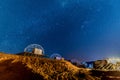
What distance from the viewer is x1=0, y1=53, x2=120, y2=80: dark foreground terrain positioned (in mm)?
16766

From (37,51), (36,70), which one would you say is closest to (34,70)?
(36,70)

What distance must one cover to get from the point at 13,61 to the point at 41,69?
115 inches

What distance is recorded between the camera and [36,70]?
57.5 feet

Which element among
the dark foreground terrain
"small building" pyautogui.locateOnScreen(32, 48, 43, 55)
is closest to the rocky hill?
the dark foreground terrain

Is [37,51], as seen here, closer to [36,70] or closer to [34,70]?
[36,70]

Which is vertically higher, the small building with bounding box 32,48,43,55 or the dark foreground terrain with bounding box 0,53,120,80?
the small building with bounding box 32,48,43,55

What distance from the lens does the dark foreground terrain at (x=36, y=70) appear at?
16.8 metres

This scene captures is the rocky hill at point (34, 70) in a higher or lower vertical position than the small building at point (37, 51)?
lower

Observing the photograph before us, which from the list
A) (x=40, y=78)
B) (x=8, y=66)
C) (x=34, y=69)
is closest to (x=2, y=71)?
(x=8, y=66)

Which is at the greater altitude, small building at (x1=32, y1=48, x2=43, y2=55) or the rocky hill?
small building at (x1=32, y1=48, x2=43, y2=55)

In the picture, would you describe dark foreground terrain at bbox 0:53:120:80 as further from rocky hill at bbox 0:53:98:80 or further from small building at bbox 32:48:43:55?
small building at bbox 32:48:43:55

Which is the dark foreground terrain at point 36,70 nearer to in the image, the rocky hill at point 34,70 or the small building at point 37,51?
the rocky hill at point 34,70

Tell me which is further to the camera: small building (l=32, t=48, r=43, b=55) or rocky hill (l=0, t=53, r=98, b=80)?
small building (l=32, t=48, r=43, b=55)

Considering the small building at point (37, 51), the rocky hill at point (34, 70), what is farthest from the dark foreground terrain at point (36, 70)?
the small building at point (37, 51)
